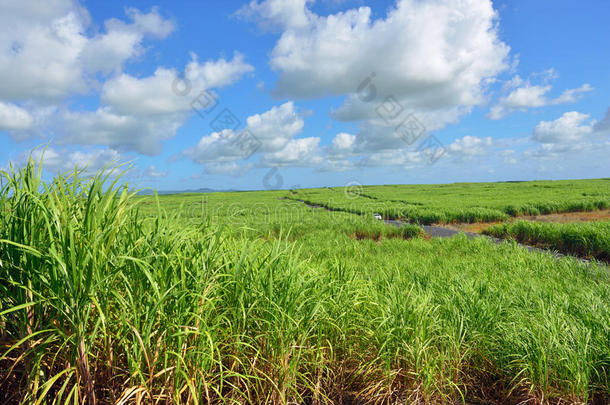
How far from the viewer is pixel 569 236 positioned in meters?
10.3

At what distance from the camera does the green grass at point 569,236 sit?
9.20m

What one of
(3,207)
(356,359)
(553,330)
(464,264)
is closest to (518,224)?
(464,264)

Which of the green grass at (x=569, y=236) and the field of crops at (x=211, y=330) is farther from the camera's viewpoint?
the green grass at (x=569, y=236)

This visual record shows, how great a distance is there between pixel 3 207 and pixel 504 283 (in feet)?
19.4

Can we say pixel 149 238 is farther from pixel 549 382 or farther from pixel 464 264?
pixel 464 264

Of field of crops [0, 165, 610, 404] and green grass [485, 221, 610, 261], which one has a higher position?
field of crops [0, 165, 610, 404]

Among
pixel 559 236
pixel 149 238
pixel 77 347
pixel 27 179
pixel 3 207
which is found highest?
pixel 27 179

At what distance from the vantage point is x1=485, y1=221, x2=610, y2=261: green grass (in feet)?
30.2

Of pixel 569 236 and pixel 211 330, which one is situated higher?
pixel 211 330

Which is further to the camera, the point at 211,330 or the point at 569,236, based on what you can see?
the point at 569,236

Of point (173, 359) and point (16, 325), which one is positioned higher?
point (16, 325)

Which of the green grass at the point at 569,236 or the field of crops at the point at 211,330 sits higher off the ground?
the field of crops at the point at 211,330

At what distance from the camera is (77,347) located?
6.06 ft

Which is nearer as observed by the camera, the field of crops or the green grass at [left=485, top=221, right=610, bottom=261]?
the field of crops
